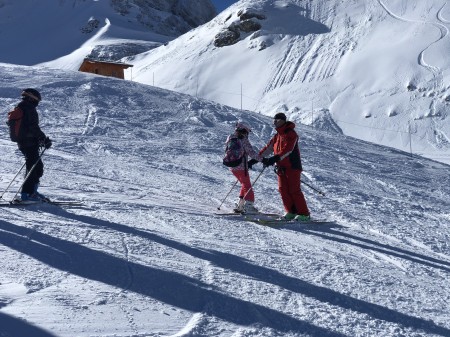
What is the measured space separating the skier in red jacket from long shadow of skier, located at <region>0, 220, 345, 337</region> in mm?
2378

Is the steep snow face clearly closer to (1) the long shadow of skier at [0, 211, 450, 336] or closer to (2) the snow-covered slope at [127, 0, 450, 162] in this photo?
(2) the snow-covered slope at [127, 0, 450, 162]

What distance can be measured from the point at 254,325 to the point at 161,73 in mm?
44542

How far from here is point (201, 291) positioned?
446 cm

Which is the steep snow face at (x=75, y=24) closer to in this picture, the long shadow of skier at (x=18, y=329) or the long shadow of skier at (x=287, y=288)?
the long shadow of skier at (x=287, y=288)

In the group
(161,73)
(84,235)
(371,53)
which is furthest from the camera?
(161,73)

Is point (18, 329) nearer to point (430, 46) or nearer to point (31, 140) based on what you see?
point (31, 140)

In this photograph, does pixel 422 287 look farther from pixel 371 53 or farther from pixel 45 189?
pixel 371 53

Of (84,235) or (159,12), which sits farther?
(159,12)

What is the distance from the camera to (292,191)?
775 centimetres

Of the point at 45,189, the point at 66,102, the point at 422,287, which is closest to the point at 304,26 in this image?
the point at 66,102

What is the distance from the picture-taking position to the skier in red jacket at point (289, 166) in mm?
7609

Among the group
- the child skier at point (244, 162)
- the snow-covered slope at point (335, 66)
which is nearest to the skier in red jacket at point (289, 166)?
the child skier at point (244, 162)

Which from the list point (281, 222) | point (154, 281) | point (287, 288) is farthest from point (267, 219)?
point (154, 281)

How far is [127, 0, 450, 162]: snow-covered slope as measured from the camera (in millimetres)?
32188
